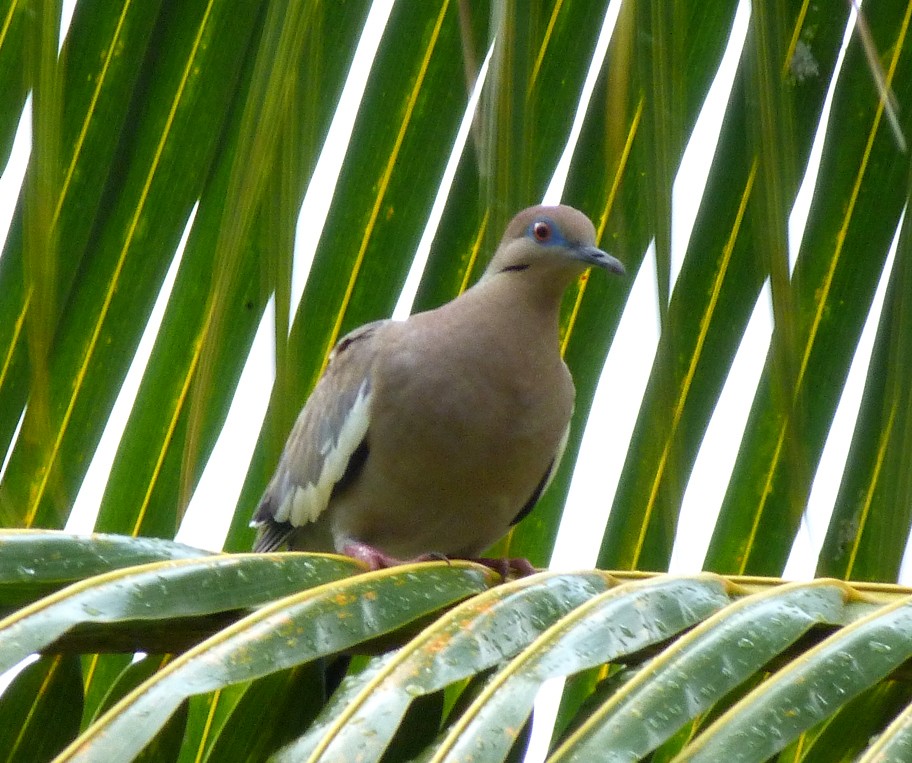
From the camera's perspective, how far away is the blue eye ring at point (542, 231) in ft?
8.92

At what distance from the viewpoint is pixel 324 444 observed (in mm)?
2941

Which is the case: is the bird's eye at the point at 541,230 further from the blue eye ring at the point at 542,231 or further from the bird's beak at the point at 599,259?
the bird's beak at the point at 599,259

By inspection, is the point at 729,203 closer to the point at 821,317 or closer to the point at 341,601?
the point at 821,317

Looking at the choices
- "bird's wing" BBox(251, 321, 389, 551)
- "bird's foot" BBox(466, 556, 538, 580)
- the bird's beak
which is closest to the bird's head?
the bird's beak

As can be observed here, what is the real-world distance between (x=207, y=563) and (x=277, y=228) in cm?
34

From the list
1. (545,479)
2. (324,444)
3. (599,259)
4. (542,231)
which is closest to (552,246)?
(542,231)

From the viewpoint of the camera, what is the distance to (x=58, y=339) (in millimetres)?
2033

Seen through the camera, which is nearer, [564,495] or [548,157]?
[548,157]

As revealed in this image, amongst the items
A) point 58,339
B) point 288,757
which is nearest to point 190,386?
point 58,339

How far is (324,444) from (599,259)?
0.87m

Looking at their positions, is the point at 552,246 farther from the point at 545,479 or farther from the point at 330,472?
the point at 330,472

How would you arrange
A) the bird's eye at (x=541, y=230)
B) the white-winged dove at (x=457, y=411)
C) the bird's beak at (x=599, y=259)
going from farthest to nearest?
1. the bird's eye at (x=541, y=230)
2. the white-winged dove at (x=457, y=411)
3. the bird's beak at (x=599, y=259)

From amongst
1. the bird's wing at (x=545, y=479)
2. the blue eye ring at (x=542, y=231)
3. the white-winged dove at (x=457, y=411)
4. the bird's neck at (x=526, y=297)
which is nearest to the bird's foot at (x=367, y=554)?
the white-winged dove at (x=457, y=411)

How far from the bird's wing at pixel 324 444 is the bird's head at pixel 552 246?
1.04 ft
